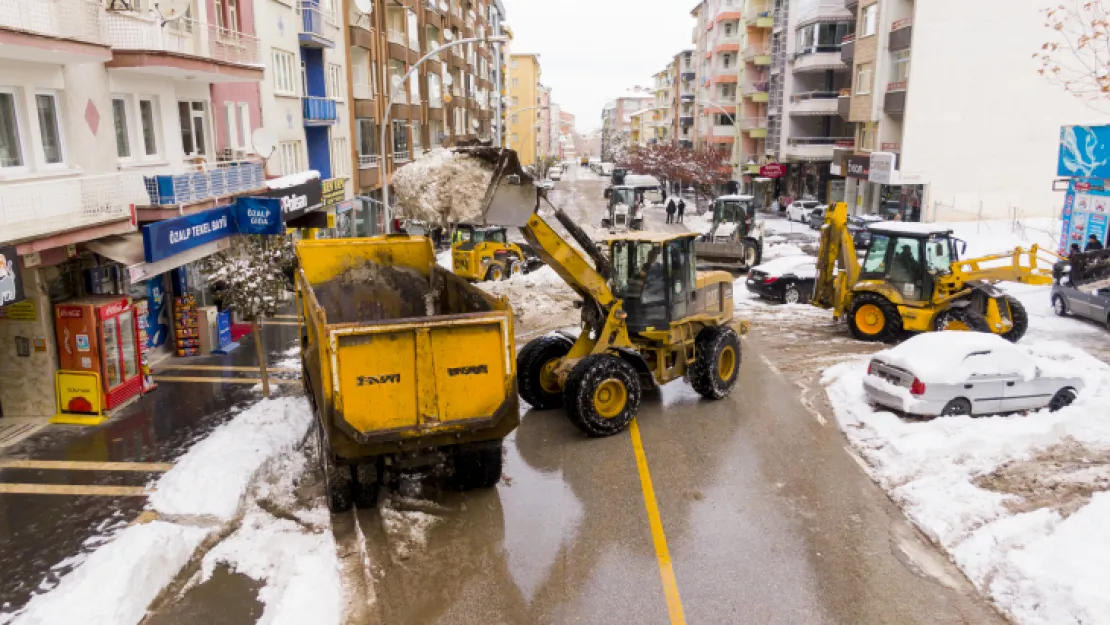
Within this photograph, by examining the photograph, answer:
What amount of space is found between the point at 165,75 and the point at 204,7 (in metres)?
2.92

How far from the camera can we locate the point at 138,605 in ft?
23.9

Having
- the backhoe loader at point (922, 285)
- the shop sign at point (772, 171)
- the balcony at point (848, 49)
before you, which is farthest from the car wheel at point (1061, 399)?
the shop sign at point (772, 171)

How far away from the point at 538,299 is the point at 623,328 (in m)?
9.27

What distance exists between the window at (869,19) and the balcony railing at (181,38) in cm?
3239

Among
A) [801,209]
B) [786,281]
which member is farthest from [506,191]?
[801,209]

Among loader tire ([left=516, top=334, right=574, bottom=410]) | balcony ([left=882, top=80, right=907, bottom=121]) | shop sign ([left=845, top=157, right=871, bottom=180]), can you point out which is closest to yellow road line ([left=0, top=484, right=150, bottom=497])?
loader tire ([left=516, top=334, right=574, bottom=410])

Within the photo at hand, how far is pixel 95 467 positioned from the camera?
10.9 m

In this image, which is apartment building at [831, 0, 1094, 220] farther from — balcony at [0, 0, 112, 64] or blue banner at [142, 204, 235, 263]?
balcony at [0, 0, 112, 64]

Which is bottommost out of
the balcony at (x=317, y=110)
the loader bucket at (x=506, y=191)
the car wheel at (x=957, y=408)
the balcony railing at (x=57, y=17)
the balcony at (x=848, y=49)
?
the car wheel at (x=957, y=408)

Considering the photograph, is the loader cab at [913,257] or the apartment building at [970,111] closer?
the loader cab at [913,257]

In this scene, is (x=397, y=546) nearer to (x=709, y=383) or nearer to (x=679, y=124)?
(x=709, y=383)

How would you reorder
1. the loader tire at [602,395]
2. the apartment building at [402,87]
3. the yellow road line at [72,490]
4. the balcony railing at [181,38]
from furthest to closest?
the apartment building at [402,87], the balcony railing at [181,38], the loader tire at [602,395], the yellow road line at [72,490]

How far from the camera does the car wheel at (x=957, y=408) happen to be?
11836 millimetres

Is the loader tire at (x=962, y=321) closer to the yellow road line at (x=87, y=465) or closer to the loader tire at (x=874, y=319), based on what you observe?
the loader tire at (x=874, y=319)
